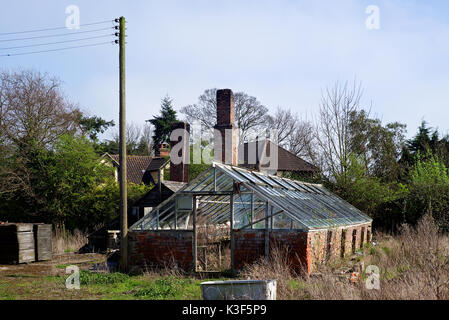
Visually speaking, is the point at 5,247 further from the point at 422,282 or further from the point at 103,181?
the point at 422,282

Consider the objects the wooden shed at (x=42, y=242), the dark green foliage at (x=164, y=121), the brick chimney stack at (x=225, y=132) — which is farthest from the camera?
the dark green foliage at (x=164, y=121)

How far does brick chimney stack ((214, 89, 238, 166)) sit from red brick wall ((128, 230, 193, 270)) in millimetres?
4356

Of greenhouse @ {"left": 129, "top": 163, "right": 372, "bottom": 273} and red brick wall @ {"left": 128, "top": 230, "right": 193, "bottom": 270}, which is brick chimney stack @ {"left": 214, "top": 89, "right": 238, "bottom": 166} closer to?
greenhouse @ {"left": 129, "top": 163, "right": 372, "bottom": 273}

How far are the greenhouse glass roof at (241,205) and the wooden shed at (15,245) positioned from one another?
523cm

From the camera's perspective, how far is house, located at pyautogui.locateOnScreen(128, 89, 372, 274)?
12047 millimetres

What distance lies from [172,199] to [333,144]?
12.9 metres

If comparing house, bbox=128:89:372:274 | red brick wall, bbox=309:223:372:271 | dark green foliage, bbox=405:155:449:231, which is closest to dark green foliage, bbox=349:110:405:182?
dark green foliage, bbox=405:155:449:231

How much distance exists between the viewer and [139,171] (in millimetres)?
33844

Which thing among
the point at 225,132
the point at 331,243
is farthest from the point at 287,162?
the point at 331,243

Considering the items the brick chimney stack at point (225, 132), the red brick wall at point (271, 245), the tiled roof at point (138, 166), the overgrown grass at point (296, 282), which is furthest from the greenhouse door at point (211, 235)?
the tiled roof at point (138, 166)

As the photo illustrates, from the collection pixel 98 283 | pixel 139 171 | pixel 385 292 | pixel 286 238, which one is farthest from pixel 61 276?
pixel 139 171

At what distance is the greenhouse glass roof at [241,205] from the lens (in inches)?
480

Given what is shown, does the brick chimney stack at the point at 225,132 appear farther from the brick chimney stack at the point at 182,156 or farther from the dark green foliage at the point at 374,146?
the dark green foliage at the point at 374,146
